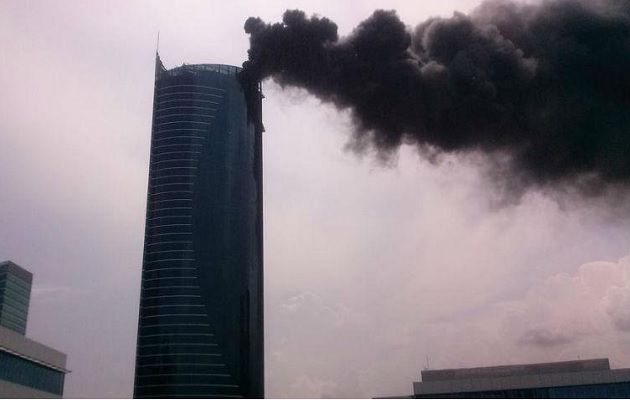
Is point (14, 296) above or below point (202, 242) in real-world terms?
above

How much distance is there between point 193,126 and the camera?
11800cm

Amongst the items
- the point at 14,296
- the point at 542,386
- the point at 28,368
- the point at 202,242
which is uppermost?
the point at 14,296

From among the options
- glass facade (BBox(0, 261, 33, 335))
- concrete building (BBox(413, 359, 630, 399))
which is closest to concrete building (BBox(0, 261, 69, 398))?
concrete building (BBox(413, 359, 630, 399))

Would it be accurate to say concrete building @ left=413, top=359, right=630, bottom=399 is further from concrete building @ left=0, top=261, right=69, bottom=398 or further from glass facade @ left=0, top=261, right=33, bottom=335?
glass facade @ left=0, top=261, right=33, bottom=335

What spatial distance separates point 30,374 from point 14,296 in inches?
5306

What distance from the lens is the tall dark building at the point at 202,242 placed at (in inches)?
4126

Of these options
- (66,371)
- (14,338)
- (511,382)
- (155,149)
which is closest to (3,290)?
(155,149)

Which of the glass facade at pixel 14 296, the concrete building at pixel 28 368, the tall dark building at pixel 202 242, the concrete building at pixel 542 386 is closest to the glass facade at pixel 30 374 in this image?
the concrete building at pixel 28 368

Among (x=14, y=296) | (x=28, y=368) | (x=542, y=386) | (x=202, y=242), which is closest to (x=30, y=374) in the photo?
(x=28, y=368)

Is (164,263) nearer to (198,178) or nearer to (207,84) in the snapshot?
(198,178)

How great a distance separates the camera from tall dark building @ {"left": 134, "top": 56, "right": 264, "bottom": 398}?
104812mm

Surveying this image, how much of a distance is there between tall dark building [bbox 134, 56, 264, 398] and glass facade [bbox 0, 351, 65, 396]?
28.6 m

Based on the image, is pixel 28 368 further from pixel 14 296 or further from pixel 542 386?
pixel 14 296

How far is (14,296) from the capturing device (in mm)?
188875
